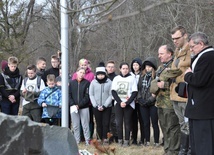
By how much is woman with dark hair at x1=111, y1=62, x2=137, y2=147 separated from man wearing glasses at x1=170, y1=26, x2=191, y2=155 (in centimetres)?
167

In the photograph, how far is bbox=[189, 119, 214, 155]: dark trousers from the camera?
5.22m

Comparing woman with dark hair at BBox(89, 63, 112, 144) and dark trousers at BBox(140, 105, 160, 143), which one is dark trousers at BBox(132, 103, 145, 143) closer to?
dark trousers at BBox(140, 105, 160, 143)

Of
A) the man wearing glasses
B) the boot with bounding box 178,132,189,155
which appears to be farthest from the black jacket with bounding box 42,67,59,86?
the boot with bounding box 178,132,189,155

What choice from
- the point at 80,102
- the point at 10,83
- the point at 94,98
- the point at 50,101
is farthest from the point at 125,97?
the point at 10,83

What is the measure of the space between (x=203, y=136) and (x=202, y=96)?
51 centimetres

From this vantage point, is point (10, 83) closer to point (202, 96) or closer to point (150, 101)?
point (150, 101)

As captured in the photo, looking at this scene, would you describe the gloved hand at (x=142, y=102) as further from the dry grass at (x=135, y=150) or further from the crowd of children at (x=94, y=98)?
the dry grass at (x=135, y=150)

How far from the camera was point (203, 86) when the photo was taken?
5.22 metres

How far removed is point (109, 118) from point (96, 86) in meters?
0.71

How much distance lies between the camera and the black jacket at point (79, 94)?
26.6 ft

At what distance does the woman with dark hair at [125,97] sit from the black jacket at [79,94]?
1.91 ft

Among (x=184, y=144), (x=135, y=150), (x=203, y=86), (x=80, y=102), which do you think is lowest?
(x=135, y=150)

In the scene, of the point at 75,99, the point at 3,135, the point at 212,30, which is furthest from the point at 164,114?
the point at 212,30

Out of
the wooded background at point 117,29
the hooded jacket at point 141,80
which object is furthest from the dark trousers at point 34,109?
the wooded background at point 117,29
